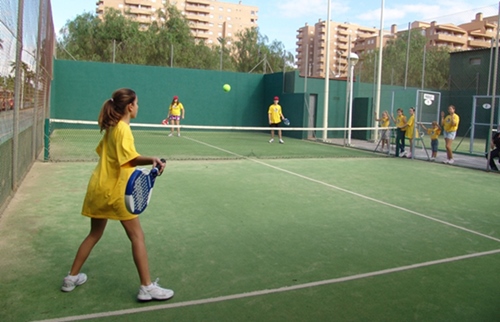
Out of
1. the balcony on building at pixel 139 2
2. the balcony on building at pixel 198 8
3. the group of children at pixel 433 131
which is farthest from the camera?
the balcony on building at pixel 198 8

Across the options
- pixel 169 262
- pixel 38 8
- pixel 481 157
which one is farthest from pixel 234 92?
pixel 169 262

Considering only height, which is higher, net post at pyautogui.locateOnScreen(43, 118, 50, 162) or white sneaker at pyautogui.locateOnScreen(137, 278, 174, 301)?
net post at pyautogui.locateOnScreen(43, 118, 50, 162)

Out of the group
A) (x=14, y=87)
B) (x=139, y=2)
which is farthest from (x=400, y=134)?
(x=139, y=2)

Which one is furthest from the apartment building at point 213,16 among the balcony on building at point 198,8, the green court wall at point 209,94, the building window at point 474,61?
the green court wall at point 209,94

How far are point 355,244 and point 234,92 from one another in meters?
19.5

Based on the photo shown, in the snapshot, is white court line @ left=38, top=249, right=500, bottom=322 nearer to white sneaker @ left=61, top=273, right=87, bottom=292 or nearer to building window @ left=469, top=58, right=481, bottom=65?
white sneaker @ left=61, top=273, right=87, bottom=292

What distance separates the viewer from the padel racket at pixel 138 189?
9.71 ft

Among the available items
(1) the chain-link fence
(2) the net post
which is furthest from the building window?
(1) the chain-link fence

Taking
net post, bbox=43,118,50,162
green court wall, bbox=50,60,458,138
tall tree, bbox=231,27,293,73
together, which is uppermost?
tall tree, bbox=231,27,293,73

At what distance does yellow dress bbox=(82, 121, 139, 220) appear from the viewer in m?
3.09

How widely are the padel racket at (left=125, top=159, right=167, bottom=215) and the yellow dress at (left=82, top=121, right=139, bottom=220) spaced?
10 cm

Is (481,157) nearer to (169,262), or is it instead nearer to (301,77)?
(301,77)

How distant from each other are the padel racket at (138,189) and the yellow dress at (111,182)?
0.34 ft

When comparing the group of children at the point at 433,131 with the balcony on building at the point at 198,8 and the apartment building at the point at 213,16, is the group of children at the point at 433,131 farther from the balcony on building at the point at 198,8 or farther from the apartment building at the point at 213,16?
the balcony on building at the point at 198,8
